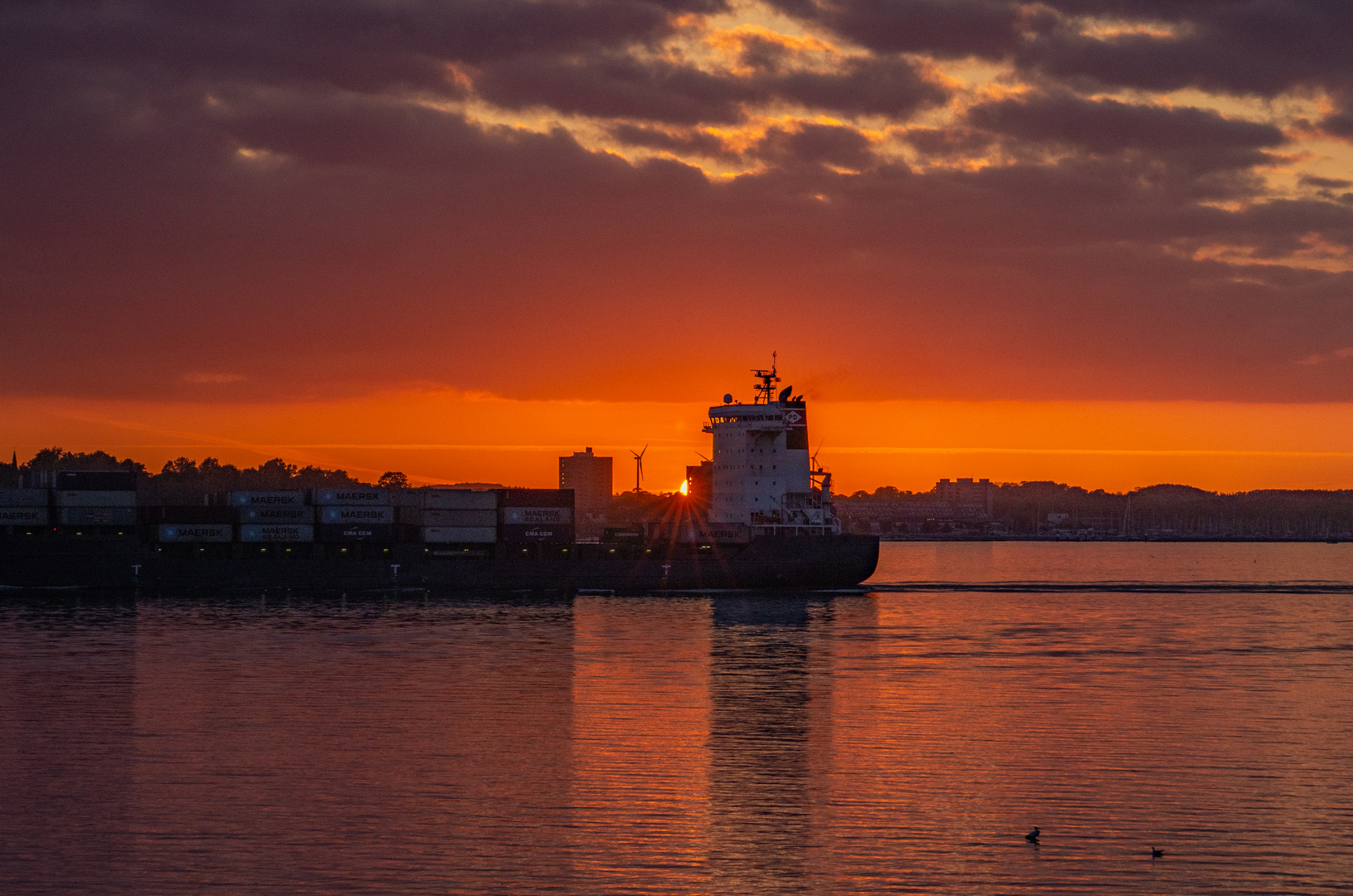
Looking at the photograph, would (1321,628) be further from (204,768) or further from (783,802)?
(204,768)

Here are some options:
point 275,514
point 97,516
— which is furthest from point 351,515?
point 97,516

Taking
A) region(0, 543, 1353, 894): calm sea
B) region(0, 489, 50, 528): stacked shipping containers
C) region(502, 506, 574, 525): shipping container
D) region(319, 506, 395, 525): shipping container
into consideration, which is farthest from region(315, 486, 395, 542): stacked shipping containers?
region(0, 543, 1353, 894): calm sea

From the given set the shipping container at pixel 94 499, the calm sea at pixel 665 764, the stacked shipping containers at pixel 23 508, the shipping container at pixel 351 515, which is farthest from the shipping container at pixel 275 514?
the calm sea at pixel 665 764

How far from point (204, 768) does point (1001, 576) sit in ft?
494

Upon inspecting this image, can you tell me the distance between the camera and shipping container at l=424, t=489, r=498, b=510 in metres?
106

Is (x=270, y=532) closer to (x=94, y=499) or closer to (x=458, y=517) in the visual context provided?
(x=94, y=499)

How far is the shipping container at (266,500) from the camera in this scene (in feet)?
345

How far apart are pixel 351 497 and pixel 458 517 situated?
9218 millimetres

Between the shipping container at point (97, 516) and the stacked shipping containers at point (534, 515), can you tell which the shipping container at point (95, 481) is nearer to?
the shipping container at point (97, 516)

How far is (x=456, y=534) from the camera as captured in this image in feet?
348

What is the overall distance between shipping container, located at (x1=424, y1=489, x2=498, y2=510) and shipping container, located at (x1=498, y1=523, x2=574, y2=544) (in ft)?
9.12

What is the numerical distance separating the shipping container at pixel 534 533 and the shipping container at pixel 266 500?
17387 millimetres

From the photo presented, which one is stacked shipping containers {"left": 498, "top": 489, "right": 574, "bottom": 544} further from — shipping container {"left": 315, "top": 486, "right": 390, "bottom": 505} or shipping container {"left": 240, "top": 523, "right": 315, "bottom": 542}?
shipping container {"left": 240, "top": 523, "right": 315, "bottom": 542}

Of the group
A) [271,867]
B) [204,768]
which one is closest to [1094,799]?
[271,867]
